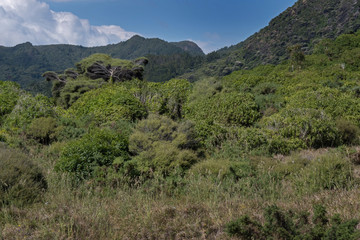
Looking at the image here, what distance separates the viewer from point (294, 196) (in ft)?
11.9

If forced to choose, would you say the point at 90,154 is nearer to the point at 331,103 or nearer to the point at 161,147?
the point at 161,147

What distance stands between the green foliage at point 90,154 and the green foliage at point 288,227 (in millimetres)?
3119

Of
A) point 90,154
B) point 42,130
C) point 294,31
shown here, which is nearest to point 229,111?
point 90,154

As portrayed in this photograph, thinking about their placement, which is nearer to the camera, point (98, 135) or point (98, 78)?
point (98, 135)

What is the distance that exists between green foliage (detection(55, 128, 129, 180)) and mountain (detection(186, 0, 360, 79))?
231 ft

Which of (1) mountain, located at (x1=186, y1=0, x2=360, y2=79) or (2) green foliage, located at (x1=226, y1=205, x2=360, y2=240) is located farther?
(1) mountain, located at (x1=186, y1=0, x2=360, y2=79)

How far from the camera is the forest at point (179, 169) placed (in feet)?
8.41

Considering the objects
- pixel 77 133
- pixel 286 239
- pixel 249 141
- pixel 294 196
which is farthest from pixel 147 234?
pixel 77 133

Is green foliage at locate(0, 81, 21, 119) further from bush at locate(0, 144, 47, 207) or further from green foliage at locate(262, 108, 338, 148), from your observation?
green foliage at locate(262, 108, 338, 148)

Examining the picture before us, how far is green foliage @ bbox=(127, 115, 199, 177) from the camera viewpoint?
195 inches

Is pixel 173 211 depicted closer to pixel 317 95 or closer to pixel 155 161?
pixel 155 161

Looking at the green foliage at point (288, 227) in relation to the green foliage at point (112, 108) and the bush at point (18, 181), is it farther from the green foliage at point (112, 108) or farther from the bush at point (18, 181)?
the green foliage at point (112, 108)

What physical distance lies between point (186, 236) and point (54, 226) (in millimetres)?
1365

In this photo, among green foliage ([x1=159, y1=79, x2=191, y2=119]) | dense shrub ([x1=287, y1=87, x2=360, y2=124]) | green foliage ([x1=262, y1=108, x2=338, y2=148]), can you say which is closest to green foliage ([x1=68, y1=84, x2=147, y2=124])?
green foliage ([x1=159, y1=79, x2=191, y2=119])
